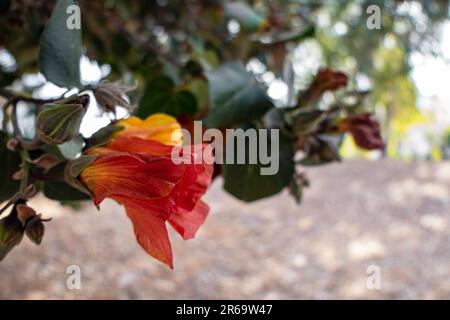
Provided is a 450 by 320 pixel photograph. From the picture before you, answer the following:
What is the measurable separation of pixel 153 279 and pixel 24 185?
567 millimetres

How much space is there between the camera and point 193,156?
0.28m

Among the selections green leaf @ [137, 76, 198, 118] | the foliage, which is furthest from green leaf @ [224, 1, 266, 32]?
green leaf @ [137, 76, 198, 118]

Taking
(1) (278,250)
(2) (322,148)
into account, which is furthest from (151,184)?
(1) (278,250)

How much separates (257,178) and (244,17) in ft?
0.90

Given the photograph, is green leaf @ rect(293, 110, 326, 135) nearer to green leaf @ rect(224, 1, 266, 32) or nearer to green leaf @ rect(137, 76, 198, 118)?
green leaf @ rect(137, 76, 198, 118)

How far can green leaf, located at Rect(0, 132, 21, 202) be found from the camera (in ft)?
1.18

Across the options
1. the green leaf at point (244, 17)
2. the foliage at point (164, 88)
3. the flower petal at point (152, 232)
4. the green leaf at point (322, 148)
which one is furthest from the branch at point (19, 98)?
the green leaf at point (244, 17)

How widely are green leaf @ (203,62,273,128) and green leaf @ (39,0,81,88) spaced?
0.37ft

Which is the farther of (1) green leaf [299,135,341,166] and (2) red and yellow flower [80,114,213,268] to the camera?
(1) green leaf [299,135,341,166]

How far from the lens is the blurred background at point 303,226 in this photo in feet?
2.48

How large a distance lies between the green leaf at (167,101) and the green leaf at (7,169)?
15cm

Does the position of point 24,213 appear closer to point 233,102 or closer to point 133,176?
point 133,176

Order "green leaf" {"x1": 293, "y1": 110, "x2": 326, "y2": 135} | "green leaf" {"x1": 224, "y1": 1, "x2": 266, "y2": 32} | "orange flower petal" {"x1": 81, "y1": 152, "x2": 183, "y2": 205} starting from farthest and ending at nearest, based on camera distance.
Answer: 1. "green leaf" {"x1": 224, "y1": 1, "x2": 266, "y2": 32}
2. "green leaf" {"x1": 293, "y1": 110, "x2": 326, "y2": 135}
3. "orange flower petal" {"x1": 81, "y1": 152, "x2": 183, "y2": 205}
